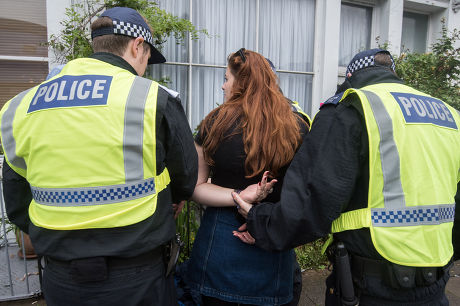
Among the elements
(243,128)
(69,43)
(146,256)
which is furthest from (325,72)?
(146,256)

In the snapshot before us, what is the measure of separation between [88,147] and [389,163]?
3.89 feet

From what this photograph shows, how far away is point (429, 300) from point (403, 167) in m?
Answer: 0.61

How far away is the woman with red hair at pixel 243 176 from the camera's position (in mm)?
1660

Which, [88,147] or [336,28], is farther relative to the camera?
→ [336,28]

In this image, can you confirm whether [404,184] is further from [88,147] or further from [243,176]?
[88,147]

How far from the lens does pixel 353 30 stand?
5980 mm

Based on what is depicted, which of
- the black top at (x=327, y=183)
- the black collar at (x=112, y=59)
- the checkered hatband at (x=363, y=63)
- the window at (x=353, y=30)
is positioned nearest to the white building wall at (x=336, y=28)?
the window at (x=353, y=30)

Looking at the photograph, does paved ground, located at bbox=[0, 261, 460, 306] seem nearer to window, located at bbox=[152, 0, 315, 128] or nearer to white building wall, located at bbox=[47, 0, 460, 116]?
window, located at bbox=[152, 0, 315, 128]

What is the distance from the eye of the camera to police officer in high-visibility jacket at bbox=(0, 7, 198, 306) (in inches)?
51.3

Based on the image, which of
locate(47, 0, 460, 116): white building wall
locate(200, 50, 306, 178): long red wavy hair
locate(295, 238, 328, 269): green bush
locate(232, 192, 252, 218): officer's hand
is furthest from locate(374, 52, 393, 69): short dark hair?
locate(47, 0, 460, 116): white building wall

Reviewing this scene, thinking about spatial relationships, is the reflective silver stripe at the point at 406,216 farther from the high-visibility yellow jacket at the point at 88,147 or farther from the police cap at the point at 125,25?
the police cap at the point at 125,25

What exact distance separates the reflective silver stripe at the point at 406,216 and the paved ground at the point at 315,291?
7.54 ft

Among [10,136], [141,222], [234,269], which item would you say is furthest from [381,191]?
[10,136]

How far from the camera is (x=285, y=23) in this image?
5375mm
